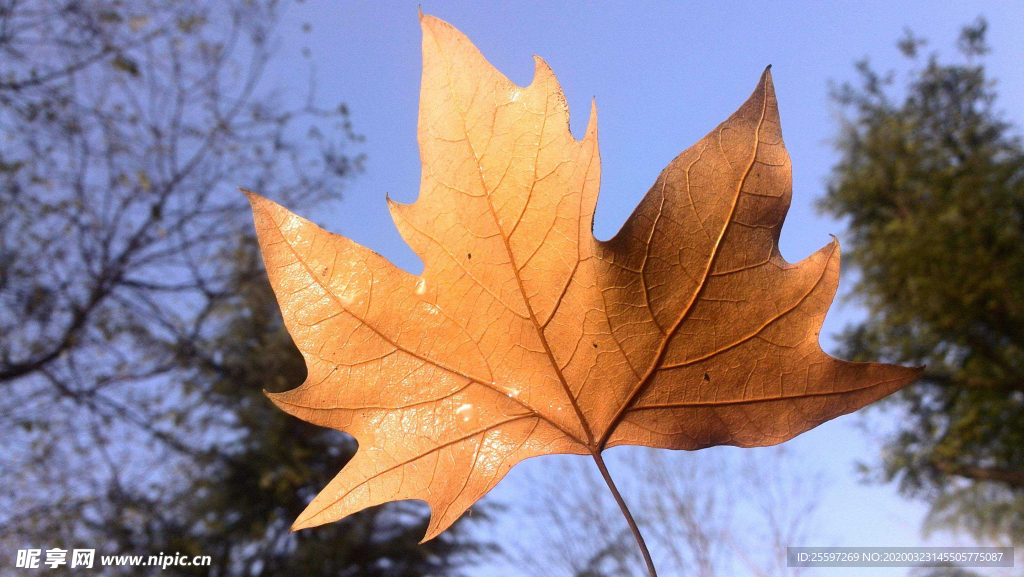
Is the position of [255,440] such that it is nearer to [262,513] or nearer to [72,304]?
[262,513]

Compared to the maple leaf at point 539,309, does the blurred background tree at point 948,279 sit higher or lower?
higher

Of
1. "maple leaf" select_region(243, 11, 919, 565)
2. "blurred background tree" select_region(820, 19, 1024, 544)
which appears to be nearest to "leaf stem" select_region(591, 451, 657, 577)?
"maple leaf" select_region(243, 11, 919, 565)

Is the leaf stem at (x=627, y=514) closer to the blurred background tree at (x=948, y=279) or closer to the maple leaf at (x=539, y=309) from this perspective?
the maple leaf at (x=539, y=309)

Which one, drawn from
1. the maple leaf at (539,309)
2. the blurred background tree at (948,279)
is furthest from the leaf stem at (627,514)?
the blurred background tree at (948,279)

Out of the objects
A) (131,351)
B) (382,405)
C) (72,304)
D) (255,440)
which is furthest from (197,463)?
(382,405)

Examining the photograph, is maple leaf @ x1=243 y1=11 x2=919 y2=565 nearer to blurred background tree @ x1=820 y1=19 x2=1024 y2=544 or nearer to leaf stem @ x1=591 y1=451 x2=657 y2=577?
leaf stem @ x1=591 y1=451 x2=657 y2=577
